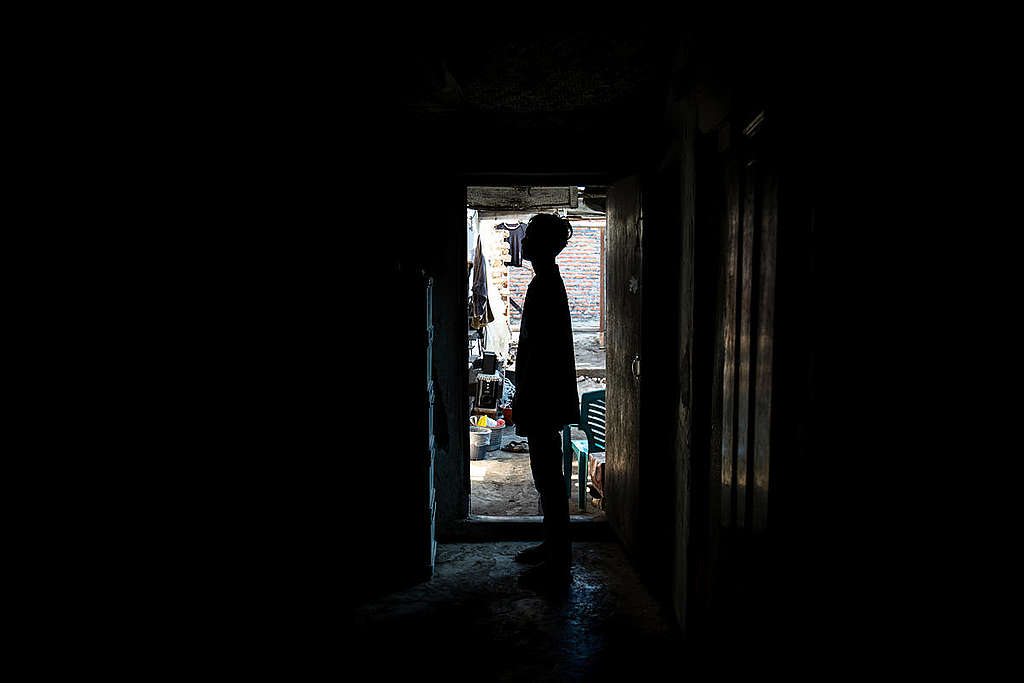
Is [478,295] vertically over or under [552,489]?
over

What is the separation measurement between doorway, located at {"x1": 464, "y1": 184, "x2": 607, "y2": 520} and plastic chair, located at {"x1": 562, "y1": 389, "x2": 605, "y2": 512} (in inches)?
0.4

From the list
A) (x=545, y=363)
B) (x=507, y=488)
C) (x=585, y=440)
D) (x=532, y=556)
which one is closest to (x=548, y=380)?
(x=545, y=363)

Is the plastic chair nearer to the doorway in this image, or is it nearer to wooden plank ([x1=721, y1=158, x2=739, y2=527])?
the doorway

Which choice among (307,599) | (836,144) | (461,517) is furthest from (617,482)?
(836,144)

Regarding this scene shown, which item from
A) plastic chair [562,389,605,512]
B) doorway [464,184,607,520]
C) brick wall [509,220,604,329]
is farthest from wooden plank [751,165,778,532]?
brick wall [509,220,604,329]

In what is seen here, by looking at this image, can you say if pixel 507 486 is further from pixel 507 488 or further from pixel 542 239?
pixel 542 239

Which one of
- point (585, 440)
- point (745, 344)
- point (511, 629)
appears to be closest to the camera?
point (745, 344)

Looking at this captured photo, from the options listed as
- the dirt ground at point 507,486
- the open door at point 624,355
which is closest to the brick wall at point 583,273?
the dirt ground at point 507,486

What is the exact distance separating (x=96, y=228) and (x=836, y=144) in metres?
2.61

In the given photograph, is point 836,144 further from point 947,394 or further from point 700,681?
point 700,681

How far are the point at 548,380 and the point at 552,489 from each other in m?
0.60

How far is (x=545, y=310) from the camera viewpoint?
3.44 meters

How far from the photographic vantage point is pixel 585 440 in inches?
204

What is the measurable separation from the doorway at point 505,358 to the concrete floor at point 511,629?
0.80 metres
